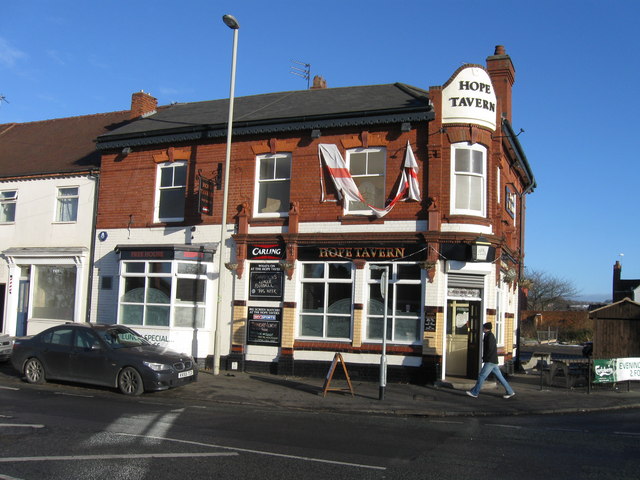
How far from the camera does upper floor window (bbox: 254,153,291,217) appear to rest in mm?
17797

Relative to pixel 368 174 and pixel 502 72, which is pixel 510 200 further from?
pixel 368 174

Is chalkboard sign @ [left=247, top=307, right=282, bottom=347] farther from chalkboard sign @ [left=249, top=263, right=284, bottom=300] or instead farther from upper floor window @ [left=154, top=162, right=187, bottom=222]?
upper floor window @ [left=154, top=162, right=187, bottom=222]

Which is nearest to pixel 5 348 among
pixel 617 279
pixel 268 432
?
pixel 268 432

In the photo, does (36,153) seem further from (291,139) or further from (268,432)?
(268,432)

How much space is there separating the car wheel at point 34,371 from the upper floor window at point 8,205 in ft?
31.5

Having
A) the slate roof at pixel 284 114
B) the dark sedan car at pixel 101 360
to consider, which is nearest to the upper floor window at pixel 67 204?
the slate roof at pixel 284 114

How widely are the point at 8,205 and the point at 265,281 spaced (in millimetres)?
11546

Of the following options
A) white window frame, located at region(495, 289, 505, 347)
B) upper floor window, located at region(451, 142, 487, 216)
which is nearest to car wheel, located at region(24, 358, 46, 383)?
upper floor window, located at region(451, 142, 487, 216)

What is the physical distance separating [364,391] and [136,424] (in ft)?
20.3

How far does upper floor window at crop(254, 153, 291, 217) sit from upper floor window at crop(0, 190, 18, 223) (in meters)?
10.3

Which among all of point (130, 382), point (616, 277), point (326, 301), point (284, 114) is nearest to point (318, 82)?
point (284, 114)

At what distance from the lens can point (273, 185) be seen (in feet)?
58.8

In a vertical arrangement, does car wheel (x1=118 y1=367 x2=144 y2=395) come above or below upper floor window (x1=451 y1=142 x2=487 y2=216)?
below

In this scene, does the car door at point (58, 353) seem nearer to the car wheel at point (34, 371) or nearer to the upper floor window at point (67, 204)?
the car wheel at point (34, 371)
